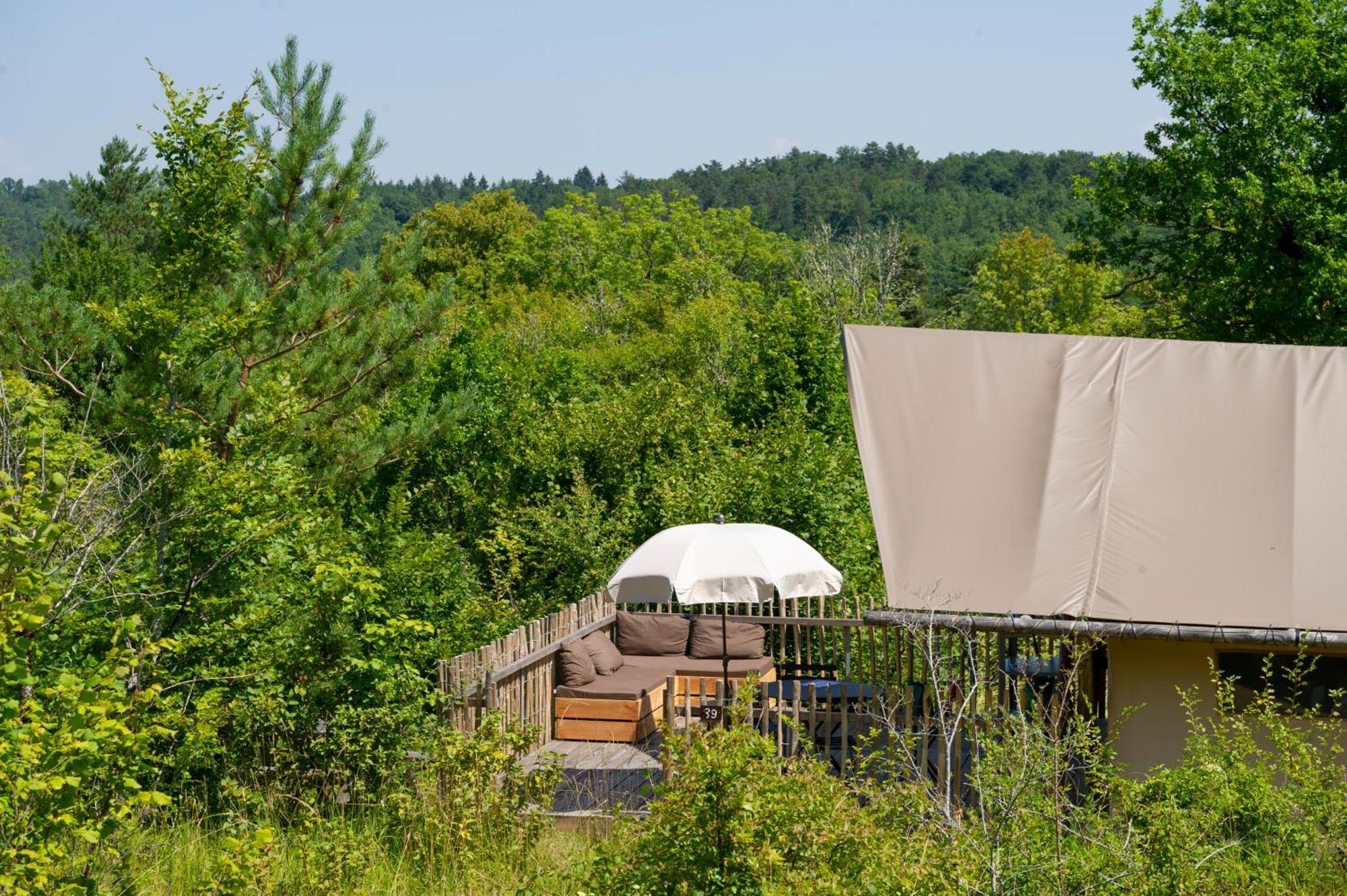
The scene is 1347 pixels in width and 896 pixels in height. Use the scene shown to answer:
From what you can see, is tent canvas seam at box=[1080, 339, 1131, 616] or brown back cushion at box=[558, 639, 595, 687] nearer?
tent canvas seam at box=[1080, 339, 1131, 616]

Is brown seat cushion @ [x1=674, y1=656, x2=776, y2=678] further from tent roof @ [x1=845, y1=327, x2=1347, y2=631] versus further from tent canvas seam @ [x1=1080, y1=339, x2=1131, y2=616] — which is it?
tent canvas seam @ [x1=1080, y1=339, x2=1131, y2=616]

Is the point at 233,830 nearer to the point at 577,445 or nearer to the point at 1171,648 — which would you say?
the point at 1171,648

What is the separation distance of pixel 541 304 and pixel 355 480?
30.6 meters

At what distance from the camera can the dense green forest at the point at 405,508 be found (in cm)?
566

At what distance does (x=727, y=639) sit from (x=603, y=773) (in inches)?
119

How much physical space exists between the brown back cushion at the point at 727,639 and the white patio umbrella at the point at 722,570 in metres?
2.30

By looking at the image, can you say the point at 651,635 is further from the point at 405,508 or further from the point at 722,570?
the point at 405,508

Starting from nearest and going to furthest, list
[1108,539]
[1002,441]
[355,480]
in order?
1. [1108,539]
2. [1002,441]
3. [355,480]

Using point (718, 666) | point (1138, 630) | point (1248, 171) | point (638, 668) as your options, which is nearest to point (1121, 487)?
point (1138, 630)

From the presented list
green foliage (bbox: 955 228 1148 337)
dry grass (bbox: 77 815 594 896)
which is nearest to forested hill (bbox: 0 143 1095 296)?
green foliage (bbox: 955 228 1148 337)

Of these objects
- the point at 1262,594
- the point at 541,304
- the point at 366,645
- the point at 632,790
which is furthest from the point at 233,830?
the point at 541,304

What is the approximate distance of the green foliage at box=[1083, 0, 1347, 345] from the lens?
22922mm

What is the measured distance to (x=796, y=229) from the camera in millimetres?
104812

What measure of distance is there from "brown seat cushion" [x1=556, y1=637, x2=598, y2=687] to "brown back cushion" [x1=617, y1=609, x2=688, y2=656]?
165 cm
